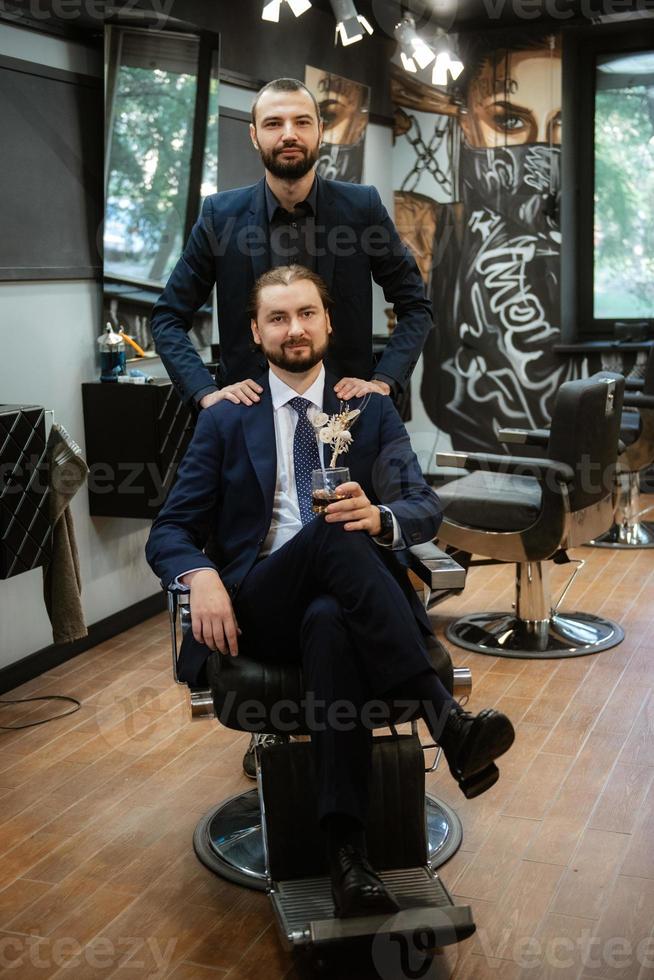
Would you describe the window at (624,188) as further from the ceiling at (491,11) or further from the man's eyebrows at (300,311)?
the man's eyebrows at (300,311)

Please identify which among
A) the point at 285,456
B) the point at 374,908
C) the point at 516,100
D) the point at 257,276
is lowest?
the point at 374,908

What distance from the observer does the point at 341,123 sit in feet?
19.3

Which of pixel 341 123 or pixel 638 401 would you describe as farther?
pixel 341 123

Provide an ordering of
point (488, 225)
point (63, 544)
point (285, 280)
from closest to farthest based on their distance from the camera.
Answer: point (285, 280), point (63, 544), point (488, 225)

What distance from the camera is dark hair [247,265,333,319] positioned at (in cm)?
254

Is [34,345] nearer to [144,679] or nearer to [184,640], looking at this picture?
[144,679]

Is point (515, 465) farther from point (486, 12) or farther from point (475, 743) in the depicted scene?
point (486, 12)

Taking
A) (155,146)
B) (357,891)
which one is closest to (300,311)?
(357,891)

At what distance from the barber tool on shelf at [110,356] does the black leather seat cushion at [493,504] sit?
128 centimetres

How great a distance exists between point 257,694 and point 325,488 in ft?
1.48

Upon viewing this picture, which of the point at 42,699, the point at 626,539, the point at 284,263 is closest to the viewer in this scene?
the point at 284,263

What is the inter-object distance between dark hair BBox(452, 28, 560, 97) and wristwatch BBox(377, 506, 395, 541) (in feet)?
15.8

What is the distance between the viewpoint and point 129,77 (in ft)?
13.3

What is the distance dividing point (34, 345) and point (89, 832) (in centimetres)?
177
